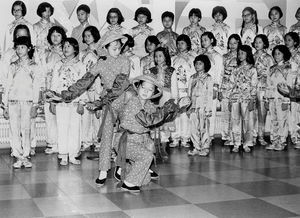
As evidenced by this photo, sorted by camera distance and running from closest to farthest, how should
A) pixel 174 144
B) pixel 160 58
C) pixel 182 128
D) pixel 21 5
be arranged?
1. pixel 160 58
2. pixel 21 5
3. pixel 174 144
4. pixel 182 128

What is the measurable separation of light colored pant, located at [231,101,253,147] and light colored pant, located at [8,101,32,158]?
3.50 meters

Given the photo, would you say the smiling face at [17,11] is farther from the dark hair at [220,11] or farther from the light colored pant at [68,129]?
the dark hair at [220,11]

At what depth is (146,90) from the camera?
19.9 feet

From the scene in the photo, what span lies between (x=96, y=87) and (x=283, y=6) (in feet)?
16.0

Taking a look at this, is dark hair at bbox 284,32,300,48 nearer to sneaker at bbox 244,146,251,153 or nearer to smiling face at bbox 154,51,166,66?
sneaker at bbox 244,146,251,153

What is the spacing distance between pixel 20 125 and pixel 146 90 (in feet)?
7.63

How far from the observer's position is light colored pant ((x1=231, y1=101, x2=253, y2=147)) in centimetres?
910

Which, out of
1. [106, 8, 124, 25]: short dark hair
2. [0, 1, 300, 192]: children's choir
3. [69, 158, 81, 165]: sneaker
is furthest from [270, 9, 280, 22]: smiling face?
[69, 158, 81, 165]: sneaker

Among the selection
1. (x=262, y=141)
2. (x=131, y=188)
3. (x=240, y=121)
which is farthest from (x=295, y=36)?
(x=131, y=188)

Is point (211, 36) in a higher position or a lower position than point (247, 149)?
higher

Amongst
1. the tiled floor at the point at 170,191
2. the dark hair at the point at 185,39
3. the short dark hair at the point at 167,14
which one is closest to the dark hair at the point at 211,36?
the dark hair at the point at 185,39

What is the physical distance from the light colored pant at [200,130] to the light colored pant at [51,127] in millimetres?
2250

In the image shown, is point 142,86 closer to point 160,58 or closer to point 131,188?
point 131,188

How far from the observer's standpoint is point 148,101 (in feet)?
20.5
